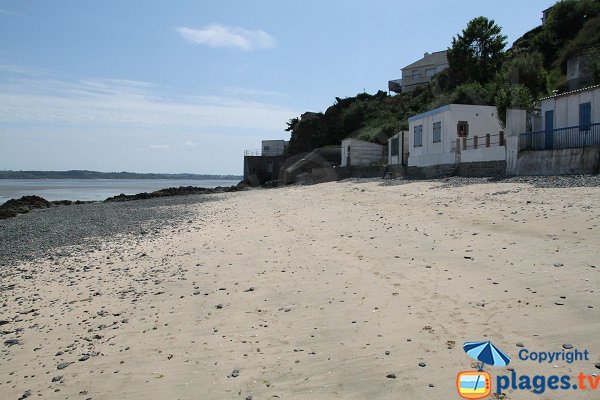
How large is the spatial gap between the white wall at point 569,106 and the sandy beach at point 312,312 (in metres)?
11.0

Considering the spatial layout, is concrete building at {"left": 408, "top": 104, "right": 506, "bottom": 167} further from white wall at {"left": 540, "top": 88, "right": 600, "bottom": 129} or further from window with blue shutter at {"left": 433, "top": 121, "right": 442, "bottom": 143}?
white wall at {"left": 540, "top": 88, "right": 600, "bottom": 129}

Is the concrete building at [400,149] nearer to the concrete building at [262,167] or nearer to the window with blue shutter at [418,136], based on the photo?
the window with blue shutter at [418,136]

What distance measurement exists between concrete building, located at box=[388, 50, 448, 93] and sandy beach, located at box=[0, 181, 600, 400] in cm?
6295

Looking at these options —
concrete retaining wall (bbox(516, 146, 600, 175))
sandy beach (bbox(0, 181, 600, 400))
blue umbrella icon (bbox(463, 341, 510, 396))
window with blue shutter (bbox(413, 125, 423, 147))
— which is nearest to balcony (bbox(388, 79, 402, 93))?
window with blue shutter (bbox(413, 125, 423, 147))

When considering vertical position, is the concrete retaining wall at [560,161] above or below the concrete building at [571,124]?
below

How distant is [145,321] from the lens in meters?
5.82

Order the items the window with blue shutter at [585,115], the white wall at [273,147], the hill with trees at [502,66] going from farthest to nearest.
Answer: the white wall at [273,147]
the hill with trees at [502,66]
the window with blue shutter at [585,115]

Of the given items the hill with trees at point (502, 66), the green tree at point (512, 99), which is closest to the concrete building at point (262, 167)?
the hill with trees at point (502, 66)

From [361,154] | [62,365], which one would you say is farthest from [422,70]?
[62,365]

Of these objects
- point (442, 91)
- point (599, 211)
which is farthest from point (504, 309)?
point (442, 91)

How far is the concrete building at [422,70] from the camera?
225 feet

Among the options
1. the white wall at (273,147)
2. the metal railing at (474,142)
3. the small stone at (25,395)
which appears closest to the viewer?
the small stone at (25,395)

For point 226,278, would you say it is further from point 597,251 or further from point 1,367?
point 597,251

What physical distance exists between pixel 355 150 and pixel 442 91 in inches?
736
